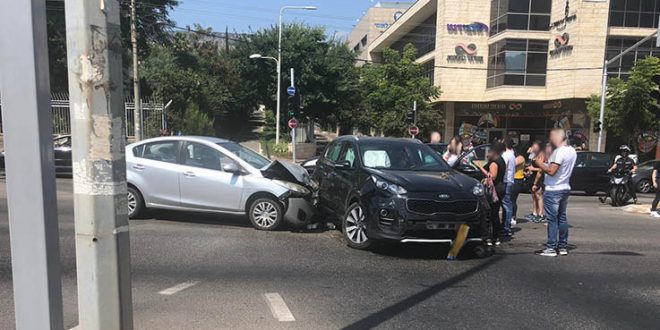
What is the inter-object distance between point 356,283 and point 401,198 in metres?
1.57

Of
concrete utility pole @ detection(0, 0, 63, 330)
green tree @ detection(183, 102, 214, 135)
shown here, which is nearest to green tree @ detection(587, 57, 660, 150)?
green tree @ detection(183, 102, 214, 135)

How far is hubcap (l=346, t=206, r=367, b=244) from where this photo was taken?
24.2ft

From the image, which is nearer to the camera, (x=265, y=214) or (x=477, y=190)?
(x=477, y=190)

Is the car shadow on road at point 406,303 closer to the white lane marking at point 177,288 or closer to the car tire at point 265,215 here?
the white lane marking at point 177,288

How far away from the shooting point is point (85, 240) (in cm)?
301

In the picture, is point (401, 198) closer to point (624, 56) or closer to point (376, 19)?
point (624, 56)

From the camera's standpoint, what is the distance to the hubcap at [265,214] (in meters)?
8.52

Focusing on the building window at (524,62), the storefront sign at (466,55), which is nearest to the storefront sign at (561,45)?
the building window at (524,62)

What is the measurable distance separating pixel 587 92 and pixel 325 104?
64.4ft

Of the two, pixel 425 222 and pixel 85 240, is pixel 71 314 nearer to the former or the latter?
pixel 85 240

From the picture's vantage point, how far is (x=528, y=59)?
33875mm

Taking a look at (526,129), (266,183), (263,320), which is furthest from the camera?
(526,129)

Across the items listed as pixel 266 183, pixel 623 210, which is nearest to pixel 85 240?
pixel 266 183

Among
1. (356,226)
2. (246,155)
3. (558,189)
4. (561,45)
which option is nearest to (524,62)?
(561,45)
